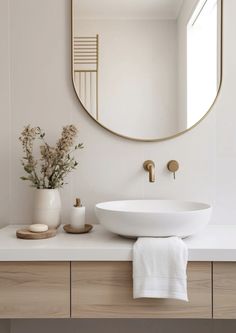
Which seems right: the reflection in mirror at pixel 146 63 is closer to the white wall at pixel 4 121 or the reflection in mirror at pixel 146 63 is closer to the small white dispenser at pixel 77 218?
the white wall at pixel 4 121

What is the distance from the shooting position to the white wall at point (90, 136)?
5.92 ft

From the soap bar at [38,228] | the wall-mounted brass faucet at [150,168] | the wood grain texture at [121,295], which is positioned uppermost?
the wall-mounted brass faucet at [150,168]

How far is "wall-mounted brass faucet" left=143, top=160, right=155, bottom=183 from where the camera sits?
5.55 ft

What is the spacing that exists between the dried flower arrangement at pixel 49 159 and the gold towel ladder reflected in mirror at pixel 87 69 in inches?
6.9

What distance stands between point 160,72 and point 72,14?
52 centimetres

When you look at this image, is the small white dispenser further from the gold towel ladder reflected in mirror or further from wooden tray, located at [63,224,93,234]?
the gold towel ladder reflected in mirror

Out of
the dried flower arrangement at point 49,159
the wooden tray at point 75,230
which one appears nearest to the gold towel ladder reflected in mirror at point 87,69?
the dried flower arrangement at point 49,159

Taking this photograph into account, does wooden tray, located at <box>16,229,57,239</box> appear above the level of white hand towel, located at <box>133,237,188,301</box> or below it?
above

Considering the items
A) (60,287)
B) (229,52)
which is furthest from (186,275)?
(229,52)

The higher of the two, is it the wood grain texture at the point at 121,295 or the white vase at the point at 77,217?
the white vase at the point at 77,217

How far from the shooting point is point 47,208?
5.33 feet
